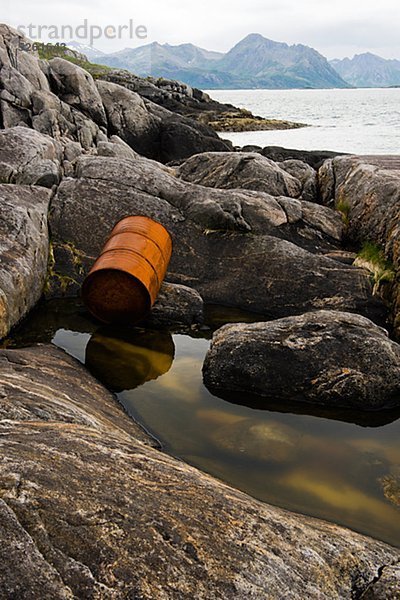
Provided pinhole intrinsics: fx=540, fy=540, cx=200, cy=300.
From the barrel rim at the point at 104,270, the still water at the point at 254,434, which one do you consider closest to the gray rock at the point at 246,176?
the barrel rim at the point at 104,270

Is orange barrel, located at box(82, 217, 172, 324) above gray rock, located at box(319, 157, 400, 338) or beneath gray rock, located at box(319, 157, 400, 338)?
beneath

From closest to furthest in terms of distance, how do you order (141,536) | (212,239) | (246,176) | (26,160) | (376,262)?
1. (141,536)
2. (376,262)
3. (212,239)
4. (26,160)
5. (246,176)

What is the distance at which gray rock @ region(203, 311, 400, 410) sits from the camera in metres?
7.41

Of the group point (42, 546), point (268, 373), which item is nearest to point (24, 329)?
point (268, 373)

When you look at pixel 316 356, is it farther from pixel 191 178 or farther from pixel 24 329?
pixel 191 178

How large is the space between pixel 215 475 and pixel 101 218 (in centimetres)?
779

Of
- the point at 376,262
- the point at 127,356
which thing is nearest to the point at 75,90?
the point at 376,262

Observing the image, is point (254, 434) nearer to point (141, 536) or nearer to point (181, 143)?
point (141, 536)

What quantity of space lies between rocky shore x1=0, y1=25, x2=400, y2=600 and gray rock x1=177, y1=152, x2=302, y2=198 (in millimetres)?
67

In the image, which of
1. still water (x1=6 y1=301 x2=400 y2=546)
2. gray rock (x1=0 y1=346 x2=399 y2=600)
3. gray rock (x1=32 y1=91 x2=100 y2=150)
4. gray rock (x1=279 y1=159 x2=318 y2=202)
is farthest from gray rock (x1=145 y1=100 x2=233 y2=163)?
gray rock (x1=0 y1=346 x2=399 y2=600)

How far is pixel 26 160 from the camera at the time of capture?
13.0 metres

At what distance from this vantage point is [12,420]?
4473mm

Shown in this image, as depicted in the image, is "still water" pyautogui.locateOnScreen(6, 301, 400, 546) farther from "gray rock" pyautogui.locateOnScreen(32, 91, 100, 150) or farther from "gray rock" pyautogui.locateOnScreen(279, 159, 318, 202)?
"gray rock" pyautogui.locateOnScreen(32, 91, 100, 150)

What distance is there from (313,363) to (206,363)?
1.56 meters
